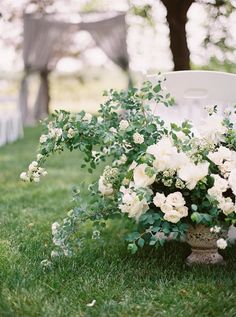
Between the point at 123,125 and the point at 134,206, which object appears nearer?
the point at 134,206

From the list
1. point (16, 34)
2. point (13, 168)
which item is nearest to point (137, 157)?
point (13, 168)

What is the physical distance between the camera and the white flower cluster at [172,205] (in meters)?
2.30

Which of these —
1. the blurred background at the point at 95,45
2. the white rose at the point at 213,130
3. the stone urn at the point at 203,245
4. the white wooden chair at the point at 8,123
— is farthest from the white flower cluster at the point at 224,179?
the white wooden chair at the point at 8,123

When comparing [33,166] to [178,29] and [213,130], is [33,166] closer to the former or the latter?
[213,130]

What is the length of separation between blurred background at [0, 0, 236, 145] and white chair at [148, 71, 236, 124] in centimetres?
24

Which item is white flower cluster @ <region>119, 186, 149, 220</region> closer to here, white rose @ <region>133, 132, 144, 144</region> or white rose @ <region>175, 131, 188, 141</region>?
white rose @ <region>133, 132, 144, 144</region>

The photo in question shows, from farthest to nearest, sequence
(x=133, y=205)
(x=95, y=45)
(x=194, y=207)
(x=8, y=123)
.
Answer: (x=95, y=45) < (x=8, y=123) < (x=133, y=205) < (x=194, y=207)

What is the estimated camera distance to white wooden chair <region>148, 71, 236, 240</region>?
310 cm

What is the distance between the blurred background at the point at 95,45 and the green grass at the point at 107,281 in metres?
1.12

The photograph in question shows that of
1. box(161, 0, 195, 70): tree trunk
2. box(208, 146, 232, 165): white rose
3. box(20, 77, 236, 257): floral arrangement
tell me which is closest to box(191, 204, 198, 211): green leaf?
box(20, 77, 236, 257): floral arrangement

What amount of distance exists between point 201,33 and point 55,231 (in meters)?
3.36

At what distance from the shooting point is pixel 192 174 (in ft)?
7.51

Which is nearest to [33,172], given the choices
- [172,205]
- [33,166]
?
[33,166]

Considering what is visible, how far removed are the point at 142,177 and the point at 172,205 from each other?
170mm
